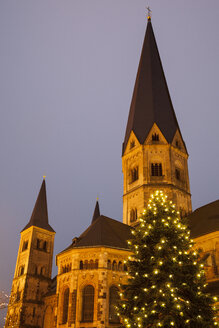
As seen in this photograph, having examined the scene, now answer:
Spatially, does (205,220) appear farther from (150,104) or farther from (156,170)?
(150,104)

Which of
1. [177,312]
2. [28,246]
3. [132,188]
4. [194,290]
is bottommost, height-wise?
[177,312]

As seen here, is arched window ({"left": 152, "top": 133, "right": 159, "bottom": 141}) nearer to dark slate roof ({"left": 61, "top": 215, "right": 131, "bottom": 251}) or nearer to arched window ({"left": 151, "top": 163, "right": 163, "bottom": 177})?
arched window ({"left": 151, "top": 163, "right": 163, "bottom": 177})

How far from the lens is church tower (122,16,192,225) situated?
37.5 meters

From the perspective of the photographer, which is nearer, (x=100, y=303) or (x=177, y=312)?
(x=177, y=312)

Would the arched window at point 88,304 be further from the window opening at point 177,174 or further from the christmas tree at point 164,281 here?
the window opening at point 177,174

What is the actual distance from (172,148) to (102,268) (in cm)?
1826

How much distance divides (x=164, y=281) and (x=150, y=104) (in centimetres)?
3027

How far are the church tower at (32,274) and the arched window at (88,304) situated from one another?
798 inches

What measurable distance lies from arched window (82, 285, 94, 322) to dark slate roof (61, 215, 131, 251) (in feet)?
12.3

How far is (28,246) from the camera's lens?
49.1m

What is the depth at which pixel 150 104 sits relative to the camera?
141 feet

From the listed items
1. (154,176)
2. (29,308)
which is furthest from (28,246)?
(154,176)

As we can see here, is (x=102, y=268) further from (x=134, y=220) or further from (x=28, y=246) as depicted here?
(x=28, y=246)

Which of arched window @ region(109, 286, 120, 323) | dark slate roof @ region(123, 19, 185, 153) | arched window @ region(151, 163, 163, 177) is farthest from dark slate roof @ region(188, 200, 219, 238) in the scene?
dark slate roof @ region(123, 19, 185, 153)
